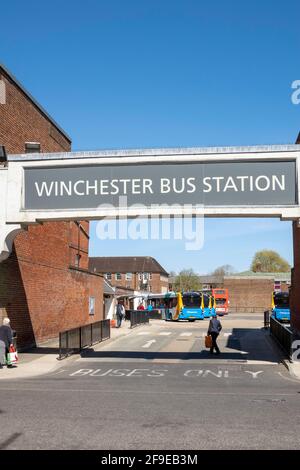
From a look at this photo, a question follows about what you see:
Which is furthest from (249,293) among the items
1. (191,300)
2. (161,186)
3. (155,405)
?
(155,405)

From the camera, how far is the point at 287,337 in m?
20.2

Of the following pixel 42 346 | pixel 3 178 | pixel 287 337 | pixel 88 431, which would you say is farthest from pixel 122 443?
pixel 42 346

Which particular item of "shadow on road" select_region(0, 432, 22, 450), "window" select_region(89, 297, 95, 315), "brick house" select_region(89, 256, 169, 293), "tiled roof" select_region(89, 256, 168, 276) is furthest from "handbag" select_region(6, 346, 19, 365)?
"tiled roof" select_region(89, 256, 168, 276)

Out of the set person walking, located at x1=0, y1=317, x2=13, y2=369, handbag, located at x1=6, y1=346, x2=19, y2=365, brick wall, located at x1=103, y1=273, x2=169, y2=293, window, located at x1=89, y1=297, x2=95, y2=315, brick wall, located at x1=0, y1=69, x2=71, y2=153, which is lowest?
handbag, located at x1=6, y1=346, x2=19, y2=365

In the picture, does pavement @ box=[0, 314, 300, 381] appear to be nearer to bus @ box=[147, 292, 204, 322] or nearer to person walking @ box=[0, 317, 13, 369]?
person walking @ box=[0, 317, 13, 369]

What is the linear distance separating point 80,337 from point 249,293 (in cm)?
7246

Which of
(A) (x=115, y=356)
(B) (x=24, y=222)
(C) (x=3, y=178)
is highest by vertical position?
(C) (x=3, y=178)

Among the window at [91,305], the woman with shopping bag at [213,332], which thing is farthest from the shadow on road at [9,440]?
the window at [91,305]

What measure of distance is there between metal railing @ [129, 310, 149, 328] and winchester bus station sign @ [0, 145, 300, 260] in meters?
20.6

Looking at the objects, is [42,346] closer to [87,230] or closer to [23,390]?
[23,390]

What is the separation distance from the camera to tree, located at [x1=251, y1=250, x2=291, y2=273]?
137500 mm

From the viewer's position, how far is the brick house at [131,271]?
387 ft

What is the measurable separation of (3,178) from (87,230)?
67.5ft

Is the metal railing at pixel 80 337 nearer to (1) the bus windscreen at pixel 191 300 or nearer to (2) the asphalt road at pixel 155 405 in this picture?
(2) the asphalt road at pixel 155 405
